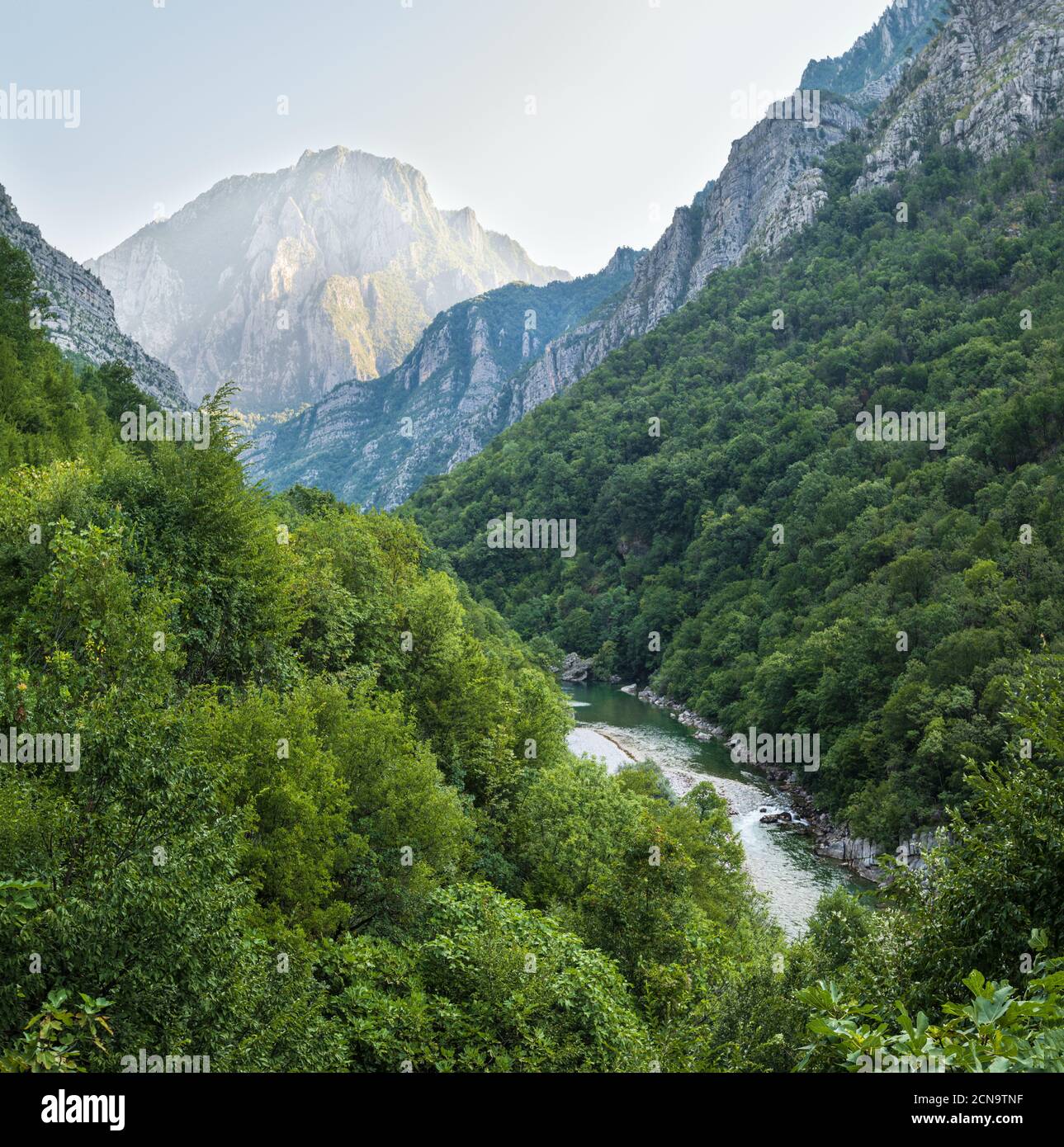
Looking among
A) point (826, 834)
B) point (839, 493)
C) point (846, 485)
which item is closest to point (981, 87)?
point (846, 485)

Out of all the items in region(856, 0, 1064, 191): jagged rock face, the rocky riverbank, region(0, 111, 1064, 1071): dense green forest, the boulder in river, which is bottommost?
the rocky riverbank

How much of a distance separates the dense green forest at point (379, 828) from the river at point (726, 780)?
5240 millimetres

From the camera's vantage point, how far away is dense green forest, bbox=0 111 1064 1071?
11188 millimetres

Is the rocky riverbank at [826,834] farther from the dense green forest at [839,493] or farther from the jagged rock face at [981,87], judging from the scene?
the jagged rock face at [981,87]

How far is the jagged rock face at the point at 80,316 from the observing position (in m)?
117

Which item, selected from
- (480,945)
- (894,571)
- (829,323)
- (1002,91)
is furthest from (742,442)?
(480,945)

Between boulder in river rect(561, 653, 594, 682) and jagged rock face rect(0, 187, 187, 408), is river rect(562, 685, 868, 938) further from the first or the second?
jagged rock face rect(0, 187, 187, 408)

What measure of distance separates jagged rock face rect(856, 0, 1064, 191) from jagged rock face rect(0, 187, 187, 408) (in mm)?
140269

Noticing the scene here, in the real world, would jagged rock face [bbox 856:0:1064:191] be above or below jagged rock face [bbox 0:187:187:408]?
above

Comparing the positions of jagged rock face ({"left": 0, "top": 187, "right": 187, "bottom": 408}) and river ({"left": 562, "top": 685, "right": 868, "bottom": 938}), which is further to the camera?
jagged rock face ({"left": 0, "top": 187, "right": 187, "bottom": 408})

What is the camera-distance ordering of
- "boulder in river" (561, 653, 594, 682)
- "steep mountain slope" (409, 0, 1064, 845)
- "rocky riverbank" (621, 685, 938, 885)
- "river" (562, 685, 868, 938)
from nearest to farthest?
1. "river" (562, 685, 868, 938)
2. "rocky riverbank" (621, 685, 938, 885)
3. "steep mountain slope" (409, 0, 1064, 845)
4. "boulder in river" (561, 653, 594, 682)

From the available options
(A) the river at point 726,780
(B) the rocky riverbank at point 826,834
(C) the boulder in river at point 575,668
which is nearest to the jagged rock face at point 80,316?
(C) the boulder in river at point 575,668

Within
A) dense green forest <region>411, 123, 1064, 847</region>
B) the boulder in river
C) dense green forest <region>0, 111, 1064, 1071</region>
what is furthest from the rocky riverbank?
the boulder in river

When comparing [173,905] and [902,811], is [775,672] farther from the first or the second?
[173,905]
